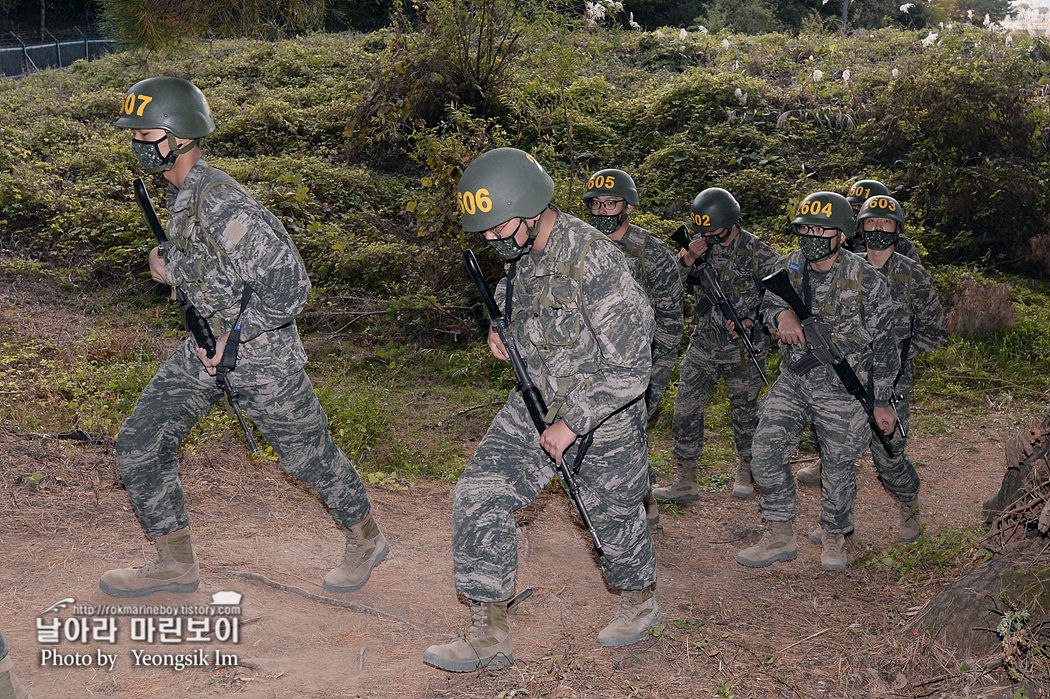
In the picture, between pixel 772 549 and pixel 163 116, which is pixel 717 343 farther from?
pixel 163 116

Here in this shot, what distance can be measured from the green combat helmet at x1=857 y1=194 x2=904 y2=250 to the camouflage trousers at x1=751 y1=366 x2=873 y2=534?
118cm

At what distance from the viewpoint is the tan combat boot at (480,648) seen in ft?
12.0

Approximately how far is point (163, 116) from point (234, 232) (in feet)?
2.13

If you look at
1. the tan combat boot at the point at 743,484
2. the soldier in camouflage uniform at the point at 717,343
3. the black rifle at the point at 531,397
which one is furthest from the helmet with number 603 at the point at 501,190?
the tan combat boot at the point at 743,484

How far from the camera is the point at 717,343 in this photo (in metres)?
6.21

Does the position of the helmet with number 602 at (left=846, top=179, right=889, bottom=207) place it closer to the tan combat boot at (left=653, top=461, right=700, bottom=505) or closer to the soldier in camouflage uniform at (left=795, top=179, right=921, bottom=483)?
the soldier in camouflage uniform at (left=795, top=179, right=921, bottom=483)

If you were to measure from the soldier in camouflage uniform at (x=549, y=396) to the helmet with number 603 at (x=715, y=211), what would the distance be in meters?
2.71

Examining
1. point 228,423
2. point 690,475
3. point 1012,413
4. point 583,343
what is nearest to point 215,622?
point 583,343

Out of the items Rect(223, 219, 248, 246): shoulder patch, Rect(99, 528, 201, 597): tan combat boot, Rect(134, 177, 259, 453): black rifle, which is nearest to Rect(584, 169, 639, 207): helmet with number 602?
Rect(223, 219, 248, 246): shoulder patch

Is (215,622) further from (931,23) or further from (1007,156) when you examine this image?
(931,23)

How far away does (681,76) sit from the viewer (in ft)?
49.6

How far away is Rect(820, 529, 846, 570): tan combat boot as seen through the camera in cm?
519

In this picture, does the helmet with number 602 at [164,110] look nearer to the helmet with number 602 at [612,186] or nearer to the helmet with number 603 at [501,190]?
the helmet with number 603 at [501,190]

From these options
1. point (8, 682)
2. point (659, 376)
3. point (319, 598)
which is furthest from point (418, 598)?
point (659, 376)
